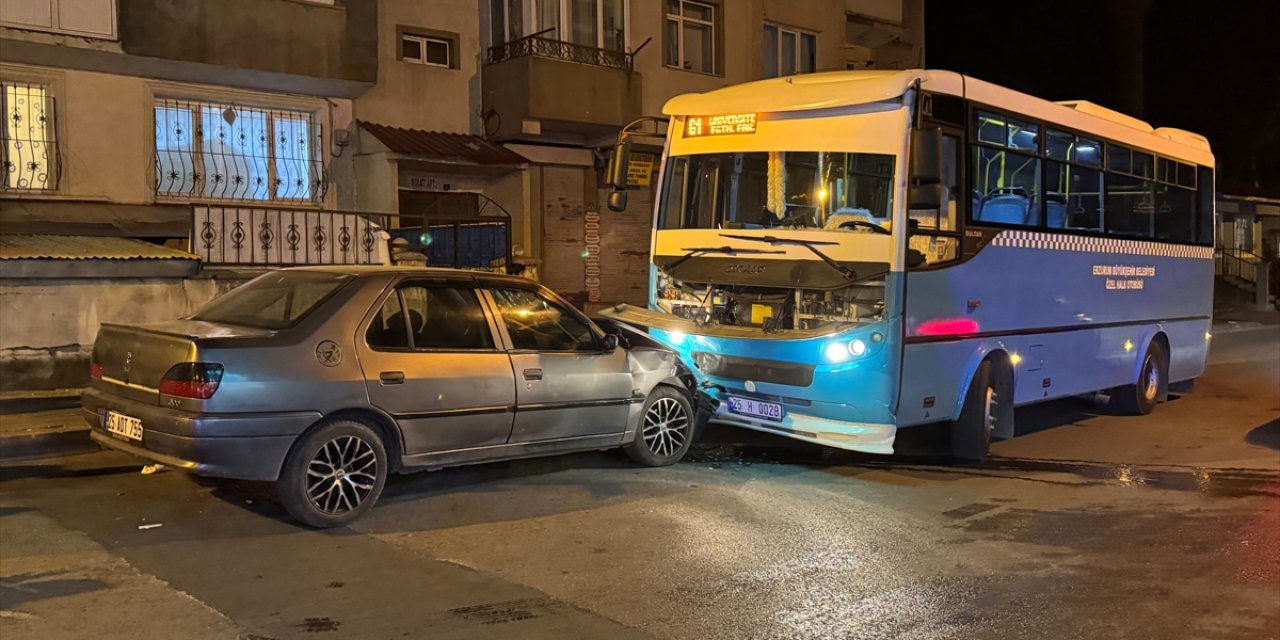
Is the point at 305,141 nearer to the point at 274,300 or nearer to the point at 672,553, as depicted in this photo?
the point at 274,300

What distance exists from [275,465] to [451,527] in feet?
3.80

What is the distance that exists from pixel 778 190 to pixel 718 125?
2.92 ft

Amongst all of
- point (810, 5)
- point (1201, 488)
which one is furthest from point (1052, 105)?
point (810, 5)

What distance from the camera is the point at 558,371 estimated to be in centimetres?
735

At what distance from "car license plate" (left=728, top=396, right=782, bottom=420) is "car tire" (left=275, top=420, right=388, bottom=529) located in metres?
3.20

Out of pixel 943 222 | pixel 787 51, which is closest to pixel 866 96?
pixel 943 222

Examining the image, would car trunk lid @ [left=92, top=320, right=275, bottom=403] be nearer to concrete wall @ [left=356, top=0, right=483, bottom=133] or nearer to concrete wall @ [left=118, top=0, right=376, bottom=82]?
concrete wall @ [left=118, top=0, right=376, bottom=82]

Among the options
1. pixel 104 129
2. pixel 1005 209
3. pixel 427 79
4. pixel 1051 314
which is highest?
pixel 427 79

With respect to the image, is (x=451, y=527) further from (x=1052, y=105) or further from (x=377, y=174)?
(x=377, y=174)

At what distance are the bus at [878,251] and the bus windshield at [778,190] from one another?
0.02 meters

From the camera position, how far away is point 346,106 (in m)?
15.6

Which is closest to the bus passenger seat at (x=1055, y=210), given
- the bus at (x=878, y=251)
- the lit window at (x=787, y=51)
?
the bus at (x=878, y=251)

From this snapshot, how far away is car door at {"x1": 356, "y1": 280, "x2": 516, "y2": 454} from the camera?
648cm

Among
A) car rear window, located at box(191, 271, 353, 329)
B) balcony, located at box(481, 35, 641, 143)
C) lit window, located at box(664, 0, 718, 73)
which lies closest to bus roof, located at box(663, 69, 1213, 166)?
car rear window, located at box(191, 271, 353, 329)
